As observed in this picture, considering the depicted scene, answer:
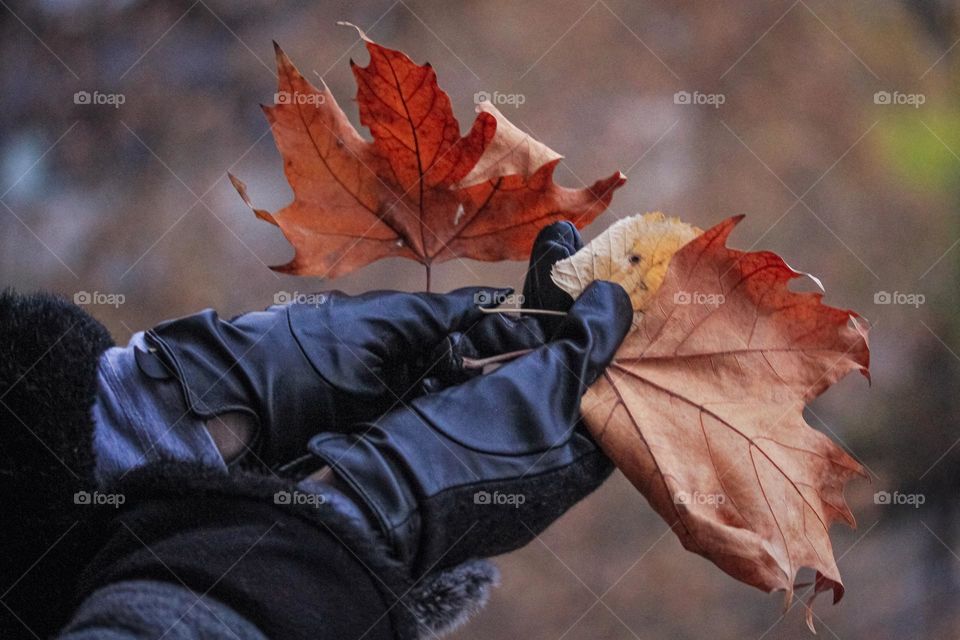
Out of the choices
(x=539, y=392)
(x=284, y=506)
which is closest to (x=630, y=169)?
(x=539, y=392)

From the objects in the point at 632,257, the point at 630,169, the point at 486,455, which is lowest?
the point at 486,455

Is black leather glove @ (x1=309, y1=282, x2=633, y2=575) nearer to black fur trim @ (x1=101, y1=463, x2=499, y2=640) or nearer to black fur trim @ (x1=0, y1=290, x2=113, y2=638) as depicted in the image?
black fur trim @ (x1=101, y1=463, x2=499, y2=640)

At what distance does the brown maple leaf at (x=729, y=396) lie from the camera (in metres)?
0.60

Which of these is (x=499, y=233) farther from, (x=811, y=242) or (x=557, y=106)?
(x=811, y=242)

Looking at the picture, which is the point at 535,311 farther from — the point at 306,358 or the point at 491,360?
the point at 306,358

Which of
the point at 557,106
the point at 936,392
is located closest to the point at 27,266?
the point at 557,106

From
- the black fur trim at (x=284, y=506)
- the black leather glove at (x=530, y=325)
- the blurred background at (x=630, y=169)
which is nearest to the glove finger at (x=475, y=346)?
the black leather glove at (x=530, y=325)

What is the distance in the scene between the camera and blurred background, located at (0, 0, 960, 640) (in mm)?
1383

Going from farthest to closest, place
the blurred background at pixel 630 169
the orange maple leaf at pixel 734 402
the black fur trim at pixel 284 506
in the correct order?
the blurred background at pixel 630 169, the orange maple leaf at pixel 734 402, the black fur trim at pixel 284 506

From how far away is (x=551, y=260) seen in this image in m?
0.66

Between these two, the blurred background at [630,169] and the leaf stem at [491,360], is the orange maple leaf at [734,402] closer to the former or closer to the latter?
the leaf stem at [491,360]

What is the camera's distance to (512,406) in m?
0.60

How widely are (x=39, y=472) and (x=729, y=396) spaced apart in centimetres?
44

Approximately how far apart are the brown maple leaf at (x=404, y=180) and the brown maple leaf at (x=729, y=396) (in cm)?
9
